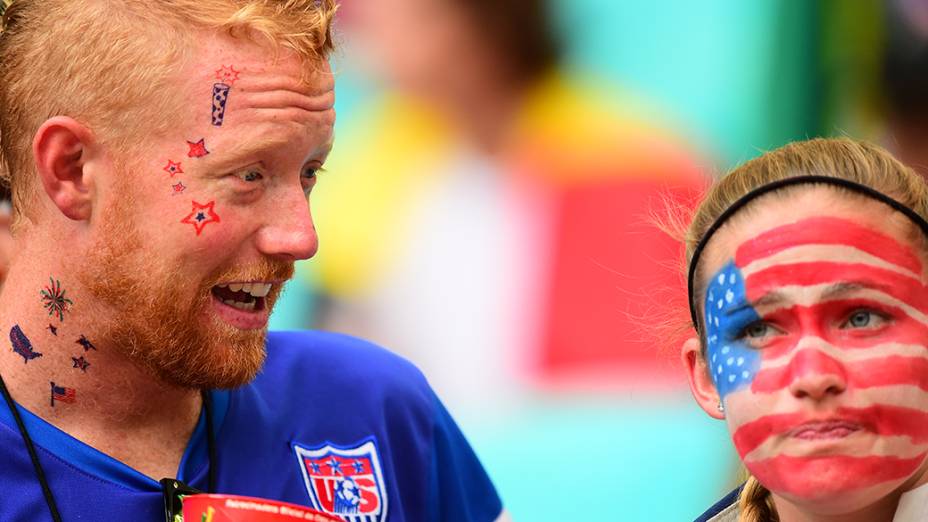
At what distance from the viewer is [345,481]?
302cm

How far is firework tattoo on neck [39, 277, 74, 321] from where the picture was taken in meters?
2.84

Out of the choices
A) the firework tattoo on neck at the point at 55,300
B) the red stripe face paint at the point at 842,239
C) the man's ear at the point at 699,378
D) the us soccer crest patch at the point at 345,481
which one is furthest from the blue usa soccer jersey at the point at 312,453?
the red stripe face paint at the point at 842,239

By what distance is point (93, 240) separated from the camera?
9.30 ft

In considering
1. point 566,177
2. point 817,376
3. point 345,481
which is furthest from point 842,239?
point 566,177

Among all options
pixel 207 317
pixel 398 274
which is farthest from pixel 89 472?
pixel 398 274

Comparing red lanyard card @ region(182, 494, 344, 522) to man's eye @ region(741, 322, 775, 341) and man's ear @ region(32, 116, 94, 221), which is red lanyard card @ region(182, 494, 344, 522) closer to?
man's ear @ region(32, 116, 94, 221)

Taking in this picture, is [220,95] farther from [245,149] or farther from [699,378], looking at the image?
[699,378]

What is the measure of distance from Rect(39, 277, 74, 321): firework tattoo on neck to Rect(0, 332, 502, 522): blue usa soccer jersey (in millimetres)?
201

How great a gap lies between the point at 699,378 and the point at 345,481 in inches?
30.6

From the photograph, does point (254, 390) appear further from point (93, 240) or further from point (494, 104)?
point (494, 104)

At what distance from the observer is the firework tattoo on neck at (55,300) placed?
2.84 metres

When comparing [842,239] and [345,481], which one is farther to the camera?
[345,481]

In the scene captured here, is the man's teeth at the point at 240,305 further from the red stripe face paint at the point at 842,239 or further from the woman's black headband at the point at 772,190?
the red stripe face paint at the point at 842,239

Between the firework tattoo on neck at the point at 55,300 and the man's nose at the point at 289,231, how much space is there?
40 cm
